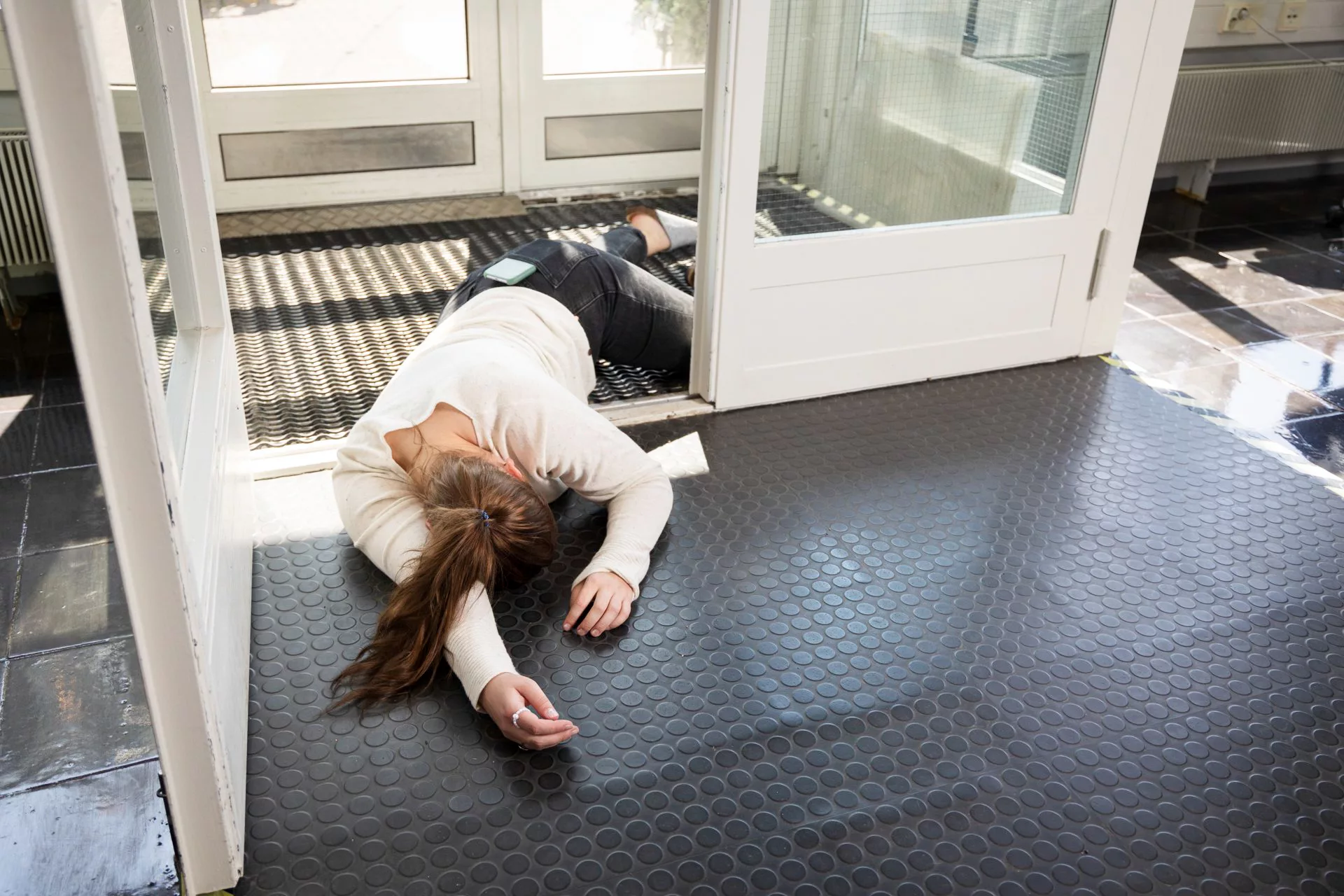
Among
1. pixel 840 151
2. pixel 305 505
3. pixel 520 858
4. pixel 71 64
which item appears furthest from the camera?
pixel 840 151

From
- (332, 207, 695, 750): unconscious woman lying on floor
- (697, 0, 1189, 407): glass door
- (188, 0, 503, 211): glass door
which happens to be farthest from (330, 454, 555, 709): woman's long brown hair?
(188, 0, 503, 211): glass door

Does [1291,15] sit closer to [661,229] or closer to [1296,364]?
[1296,364]

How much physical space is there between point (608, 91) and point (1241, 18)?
3005mm

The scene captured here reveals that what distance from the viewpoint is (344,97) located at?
4.38 meters

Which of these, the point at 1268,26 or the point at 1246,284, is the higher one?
the point at 1268,26

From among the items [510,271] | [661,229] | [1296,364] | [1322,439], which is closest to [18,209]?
[510,271]

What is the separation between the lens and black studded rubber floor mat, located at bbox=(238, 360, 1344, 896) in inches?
68.6

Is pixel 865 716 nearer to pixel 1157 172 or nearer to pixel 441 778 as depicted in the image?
pixel 441 778

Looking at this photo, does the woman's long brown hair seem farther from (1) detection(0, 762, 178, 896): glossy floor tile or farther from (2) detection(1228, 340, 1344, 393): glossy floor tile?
(2) detection(1228, 340, 1344, 393): glossy floor tile

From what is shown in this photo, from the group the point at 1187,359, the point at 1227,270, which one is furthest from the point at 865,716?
the point at 1227,270

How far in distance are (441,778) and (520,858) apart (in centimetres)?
22

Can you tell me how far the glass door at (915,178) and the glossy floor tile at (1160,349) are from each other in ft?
1.17

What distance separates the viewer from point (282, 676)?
2.08 meters

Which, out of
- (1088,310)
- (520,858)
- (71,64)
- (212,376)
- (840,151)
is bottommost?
(520,858)
